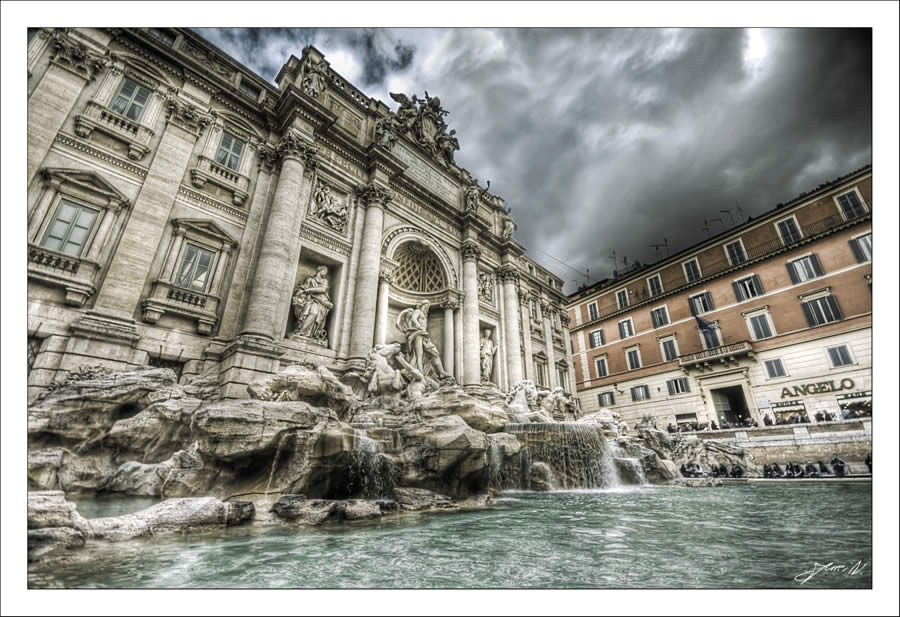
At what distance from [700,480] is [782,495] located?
3394 mm

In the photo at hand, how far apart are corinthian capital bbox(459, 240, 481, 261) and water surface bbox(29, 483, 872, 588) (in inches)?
560

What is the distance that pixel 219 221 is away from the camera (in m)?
10.7

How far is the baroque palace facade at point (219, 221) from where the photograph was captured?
8141 millimetres

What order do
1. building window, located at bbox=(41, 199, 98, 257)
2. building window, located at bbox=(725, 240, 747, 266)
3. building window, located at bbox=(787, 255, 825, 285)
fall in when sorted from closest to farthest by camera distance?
building window, located at bbox=(41, 199, 98, 257) < building window, located at bbox=(787, 255, 825, 285) < building window, located at bbox=(725, 240, 747, 266)

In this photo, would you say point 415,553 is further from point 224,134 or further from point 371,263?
point 224,134

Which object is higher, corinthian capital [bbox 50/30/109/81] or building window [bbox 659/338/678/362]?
corinthian capital [bbox 50/30/109/81]

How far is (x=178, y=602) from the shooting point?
2.16 m

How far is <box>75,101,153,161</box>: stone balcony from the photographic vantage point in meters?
8.86

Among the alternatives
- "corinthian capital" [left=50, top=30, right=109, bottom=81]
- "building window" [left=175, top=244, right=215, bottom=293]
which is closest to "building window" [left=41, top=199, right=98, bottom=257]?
"building window" [left=175, top=244, right=215, bottom=293]

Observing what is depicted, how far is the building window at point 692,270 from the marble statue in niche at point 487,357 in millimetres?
13724

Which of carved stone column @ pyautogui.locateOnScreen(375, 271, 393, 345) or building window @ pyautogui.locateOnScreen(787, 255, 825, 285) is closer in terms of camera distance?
building window @ pyautogui.locateOnScreen(787, 255, 825, 285)

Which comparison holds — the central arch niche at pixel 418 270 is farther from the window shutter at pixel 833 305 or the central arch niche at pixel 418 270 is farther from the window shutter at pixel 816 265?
the window shutter at pixel 833 305

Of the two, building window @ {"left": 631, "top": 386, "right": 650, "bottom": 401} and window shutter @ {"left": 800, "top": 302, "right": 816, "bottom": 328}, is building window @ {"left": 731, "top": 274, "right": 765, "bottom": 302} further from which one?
building window @ {"left": 631, "top": 386, "right": 650, "bottom": 401}

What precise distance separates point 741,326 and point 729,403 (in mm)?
5479
